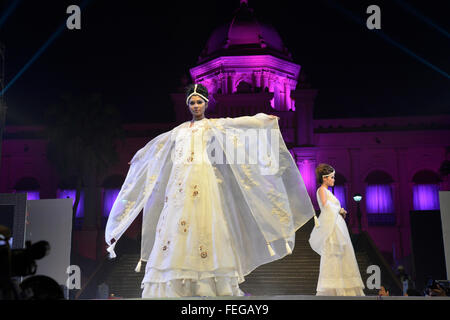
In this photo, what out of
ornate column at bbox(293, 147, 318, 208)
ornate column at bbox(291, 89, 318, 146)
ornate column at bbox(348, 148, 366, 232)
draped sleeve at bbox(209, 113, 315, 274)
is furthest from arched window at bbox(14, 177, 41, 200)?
draped sleeve at bbox(209, 113, 315, 274)

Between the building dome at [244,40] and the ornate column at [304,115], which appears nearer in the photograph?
the ornate column at [304,115]

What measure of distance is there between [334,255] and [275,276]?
5920 mm

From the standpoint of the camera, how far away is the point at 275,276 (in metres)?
12.4

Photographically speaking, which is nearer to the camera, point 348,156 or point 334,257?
point 334,257

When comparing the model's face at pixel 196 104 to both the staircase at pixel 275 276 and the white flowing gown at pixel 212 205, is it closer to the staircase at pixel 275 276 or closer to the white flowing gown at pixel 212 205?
the white flowing gown at pixel 212 205

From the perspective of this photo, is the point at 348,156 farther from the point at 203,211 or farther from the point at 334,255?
the point at 203,211

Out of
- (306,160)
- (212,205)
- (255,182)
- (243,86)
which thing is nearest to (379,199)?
(306,160)

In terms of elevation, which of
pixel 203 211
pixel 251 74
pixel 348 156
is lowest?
pixel 203 211

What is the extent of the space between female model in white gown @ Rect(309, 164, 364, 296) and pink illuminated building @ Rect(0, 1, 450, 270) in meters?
15.2

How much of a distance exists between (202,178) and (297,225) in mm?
1288

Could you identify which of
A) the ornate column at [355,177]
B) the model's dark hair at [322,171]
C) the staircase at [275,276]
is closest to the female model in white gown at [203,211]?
the model's dark hair at [322,171]

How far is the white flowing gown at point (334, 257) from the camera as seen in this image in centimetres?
657

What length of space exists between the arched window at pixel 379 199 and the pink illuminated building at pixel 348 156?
5cm
